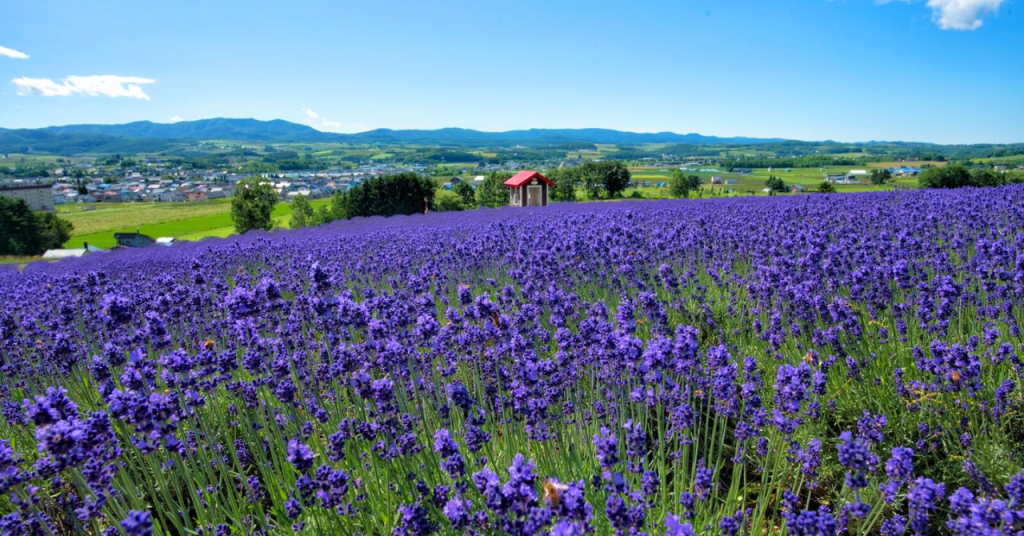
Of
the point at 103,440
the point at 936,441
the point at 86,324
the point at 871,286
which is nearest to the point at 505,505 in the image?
the point at 103,440

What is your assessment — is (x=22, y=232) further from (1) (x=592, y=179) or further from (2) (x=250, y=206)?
(1) (x=592, y=179)

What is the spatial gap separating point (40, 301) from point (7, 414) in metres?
3.92

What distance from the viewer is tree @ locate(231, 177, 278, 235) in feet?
142

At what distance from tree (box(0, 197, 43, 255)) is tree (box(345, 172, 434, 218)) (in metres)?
27.6

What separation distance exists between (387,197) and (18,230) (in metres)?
31.7

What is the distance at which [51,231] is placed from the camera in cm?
4966

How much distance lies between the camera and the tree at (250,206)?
43375 millimetres

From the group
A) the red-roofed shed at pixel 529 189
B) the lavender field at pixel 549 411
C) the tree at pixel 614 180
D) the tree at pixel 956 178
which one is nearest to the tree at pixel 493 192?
the tree at pixel 614 180

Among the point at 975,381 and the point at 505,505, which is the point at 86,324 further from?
the point at 975,381

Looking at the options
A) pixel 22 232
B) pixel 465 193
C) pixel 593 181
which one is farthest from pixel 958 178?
pixel 22 232

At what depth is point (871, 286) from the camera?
14.5 feet

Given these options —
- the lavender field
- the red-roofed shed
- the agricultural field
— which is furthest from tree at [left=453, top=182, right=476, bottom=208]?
the lavender field

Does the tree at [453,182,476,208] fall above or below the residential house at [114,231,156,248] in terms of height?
above

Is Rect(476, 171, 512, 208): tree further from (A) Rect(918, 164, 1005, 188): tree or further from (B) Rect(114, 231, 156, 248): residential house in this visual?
(A) Rect(918, 164, 1005, 188): tree
